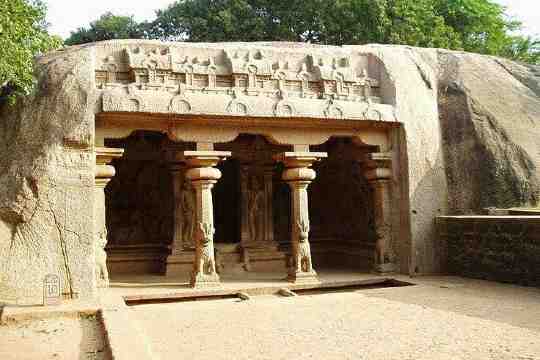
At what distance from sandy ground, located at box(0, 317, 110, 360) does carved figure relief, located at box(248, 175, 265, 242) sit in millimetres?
5022

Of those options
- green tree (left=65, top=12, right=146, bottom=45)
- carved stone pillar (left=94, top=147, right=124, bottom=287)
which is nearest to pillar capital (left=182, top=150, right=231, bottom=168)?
carved stone pillar (left=94, top=147, right=124, bottom=287)

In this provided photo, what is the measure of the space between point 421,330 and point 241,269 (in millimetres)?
5663

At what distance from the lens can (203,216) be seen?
812 centimetres

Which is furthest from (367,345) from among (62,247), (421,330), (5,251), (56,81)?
(56,81)

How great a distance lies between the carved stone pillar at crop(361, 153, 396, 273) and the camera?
30.0ft

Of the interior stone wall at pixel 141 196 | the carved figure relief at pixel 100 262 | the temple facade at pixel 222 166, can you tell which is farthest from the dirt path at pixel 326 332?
the interior stone wall at pixel 141 196

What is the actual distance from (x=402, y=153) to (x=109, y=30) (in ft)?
65.3

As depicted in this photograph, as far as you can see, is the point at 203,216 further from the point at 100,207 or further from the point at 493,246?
the point at 493,246

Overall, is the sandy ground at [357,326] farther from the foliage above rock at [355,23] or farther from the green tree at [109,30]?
the green tree at [109,30]

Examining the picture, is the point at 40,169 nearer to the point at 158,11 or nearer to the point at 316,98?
the point at 316,98

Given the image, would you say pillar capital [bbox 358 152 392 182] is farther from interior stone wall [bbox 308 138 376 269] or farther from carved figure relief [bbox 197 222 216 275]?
carved figure relief [bbox 197 222 216 275]

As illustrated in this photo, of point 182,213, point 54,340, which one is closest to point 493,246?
point 182,213

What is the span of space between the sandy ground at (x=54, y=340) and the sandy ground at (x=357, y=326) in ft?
Answer: 1.77

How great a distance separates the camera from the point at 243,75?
848 centimetres
